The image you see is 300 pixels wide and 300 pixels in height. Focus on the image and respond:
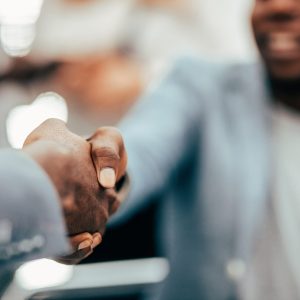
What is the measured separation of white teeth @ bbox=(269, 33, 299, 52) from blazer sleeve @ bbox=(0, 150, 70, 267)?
61cm

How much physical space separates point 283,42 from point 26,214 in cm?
67

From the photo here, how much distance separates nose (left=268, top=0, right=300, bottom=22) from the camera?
114 centimetres

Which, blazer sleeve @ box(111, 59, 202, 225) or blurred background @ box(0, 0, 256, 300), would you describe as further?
blurred background @ box(0, 0, 256, 300)

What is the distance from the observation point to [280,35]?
115cm

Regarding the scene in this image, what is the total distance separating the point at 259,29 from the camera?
116 cm

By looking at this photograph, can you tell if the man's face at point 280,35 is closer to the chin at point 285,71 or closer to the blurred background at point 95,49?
the chin at point 285,71

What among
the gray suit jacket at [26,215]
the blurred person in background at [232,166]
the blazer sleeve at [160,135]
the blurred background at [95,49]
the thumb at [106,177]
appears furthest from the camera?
the blurred background at [95,49]

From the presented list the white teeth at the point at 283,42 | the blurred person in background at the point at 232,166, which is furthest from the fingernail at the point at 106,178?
the white teeth at the point at 283,42

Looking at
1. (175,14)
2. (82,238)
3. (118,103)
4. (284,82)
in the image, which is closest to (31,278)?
(284,82)

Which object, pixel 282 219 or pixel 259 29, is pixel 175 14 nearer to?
pixel 259 29

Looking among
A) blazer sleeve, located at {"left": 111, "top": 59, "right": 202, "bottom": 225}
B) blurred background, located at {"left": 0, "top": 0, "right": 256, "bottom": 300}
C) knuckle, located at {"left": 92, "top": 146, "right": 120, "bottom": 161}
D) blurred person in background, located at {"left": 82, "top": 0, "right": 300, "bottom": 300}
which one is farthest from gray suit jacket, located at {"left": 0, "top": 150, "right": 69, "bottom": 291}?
blurred background, located at {"left": 0, "top": 0, "right": 256, "bottom": 300}

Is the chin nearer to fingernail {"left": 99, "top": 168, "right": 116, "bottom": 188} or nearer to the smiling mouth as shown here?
the smiling mouth

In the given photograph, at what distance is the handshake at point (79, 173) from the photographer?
0.62 meters

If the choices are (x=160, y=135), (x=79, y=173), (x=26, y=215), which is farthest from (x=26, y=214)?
(x=160, y=135)
